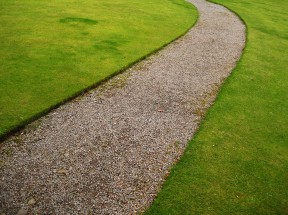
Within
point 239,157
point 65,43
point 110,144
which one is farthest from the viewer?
point 65,43

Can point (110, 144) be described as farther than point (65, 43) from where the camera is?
No

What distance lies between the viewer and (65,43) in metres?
15.8

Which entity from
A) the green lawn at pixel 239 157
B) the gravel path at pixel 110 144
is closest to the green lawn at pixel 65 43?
the gravel path at pixel 110 144

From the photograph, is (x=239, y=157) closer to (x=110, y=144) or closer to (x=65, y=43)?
(x=110, y=144)

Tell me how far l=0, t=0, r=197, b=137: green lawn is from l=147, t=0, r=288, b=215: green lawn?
5476mm

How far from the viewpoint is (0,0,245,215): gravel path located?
7008 mm

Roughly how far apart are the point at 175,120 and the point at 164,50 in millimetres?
7631

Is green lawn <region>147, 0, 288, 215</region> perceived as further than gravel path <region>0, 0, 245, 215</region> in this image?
Yes

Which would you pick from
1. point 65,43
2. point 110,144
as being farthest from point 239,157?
point 65,43

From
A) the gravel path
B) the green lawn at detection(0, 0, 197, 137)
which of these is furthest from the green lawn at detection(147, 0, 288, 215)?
the green lawn at detection(0, 0, 197, 137)

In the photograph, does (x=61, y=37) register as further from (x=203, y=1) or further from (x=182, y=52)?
(x=203, y=1)

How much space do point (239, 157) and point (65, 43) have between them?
11.5 m

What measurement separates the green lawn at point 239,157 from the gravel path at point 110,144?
0.53 meters

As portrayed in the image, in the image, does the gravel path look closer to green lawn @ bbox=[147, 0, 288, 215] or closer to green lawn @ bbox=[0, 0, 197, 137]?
green lawn @ bbox=[147, 0, 288, 215]
